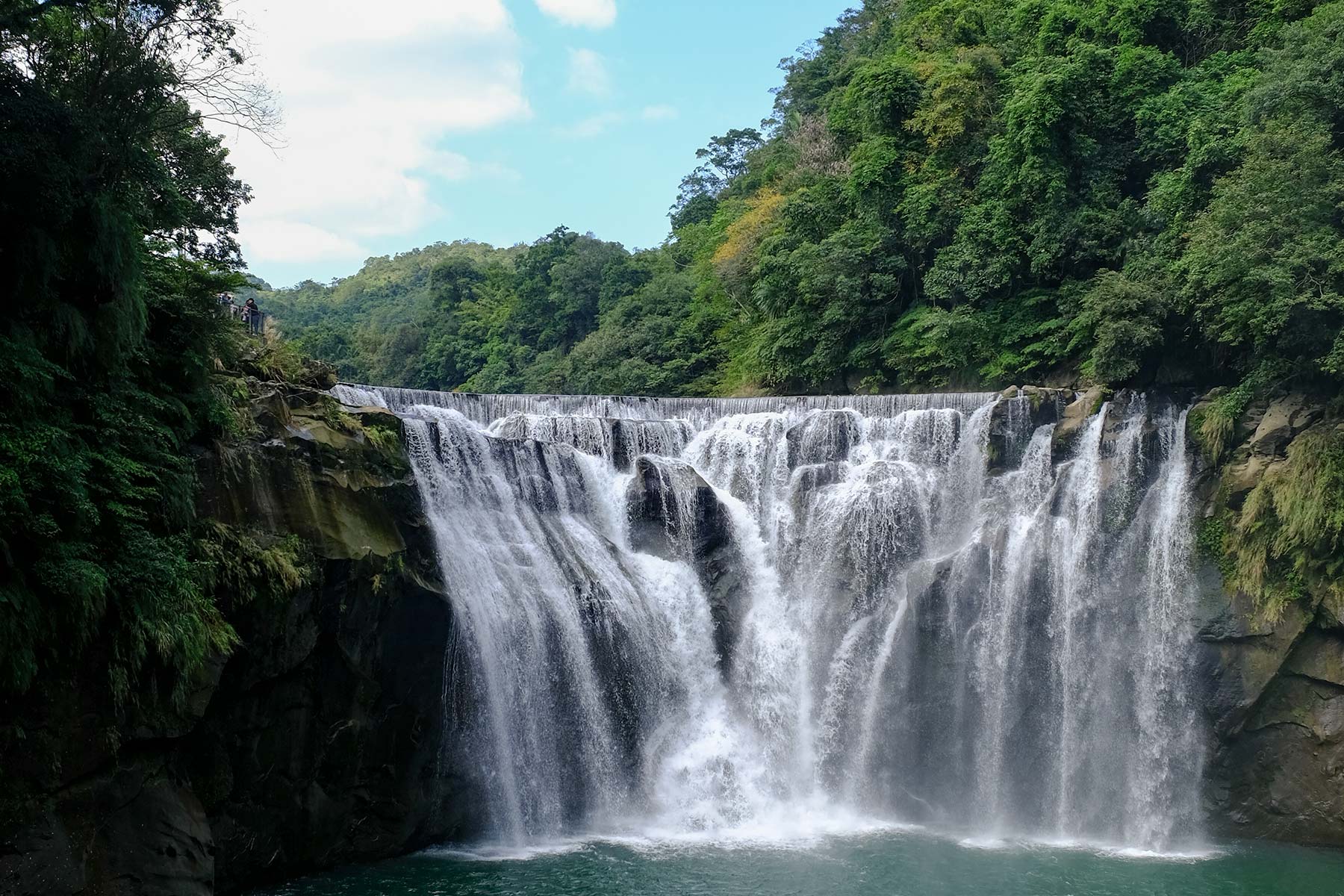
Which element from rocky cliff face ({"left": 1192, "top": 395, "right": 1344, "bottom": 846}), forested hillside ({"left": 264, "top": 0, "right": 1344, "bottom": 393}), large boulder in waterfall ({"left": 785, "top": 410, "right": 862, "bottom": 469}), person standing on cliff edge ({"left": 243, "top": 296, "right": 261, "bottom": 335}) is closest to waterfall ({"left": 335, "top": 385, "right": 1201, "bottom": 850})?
rocky cliff face ({"left": 1192, "top": 395, "right": 1344, "bottom": 846})

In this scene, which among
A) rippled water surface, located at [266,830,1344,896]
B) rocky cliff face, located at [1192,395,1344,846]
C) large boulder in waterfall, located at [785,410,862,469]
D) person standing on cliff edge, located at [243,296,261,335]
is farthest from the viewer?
large boulder in waterfall, located at [785,410,862,469]

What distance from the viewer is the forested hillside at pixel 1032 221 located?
21.1m

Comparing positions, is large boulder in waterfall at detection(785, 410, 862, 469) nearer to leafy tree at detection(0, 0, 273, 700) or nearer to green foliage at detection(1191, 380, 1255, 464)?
green foliage at detection(1191, 380, 1255, 464)

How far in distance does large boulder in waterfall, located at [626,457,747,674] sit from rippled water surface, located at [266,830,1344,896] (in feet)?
20.1

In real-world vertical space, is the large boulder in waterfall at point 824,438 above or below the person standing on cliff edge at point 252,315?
below

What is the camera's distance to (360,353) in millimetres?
64438

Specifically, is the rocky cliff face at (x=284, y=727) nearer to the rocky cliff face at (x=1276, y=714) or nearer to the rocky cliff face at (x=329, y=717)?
the rocky cliff face at (x=329, y=717)

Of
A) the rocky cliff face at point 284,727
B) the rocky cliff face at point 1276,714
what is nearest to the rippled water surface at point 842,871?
the rocky cliff face at point 1276,714

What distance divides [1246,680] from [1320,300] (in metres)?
7.23

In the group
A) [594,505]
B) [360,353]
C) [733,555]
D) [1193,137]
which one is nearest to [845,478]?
[733,555]

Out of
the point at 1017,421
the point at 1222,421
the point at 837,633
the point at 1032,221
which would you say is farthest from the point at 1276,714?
the point at 1032,221

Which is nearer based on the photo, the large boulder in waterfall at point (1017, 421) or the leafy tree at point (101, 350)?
the leafy tree at point (101, 350)

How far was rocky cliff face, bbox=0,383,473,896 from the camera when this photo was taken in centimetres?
1202

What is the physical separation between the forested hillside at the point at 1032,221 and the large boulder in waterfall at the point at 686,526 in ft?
26.0
